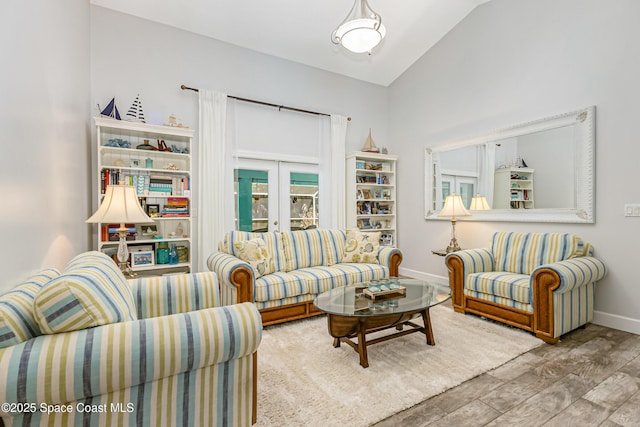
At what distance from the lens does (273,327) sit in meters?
3.13

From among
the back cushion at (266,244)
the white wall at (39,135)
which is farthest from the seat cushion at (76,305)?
the back cushion at (266,244)

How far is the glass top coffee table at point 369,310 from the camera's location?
230 centimetres

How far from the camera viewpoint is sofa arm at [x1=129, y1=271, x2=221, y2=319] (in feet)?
6.64

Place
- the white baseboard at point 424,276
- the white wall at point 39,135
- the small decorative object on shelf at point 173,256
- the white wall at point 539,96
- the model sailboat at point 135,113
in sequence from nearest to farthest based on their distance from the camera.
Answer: the white wall at point 39,135 → the white wall at point 539,96 → the model sailboat at point 135,113 → the small decorative object on shelf at point 173,256 → the white baseboard at point 424,276

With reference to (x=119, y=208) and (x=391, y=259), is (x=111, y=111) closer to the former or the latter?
(x=119, y=208)

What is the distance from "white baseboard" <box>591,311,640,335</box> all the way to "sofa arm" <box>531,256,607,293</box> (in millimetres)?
418

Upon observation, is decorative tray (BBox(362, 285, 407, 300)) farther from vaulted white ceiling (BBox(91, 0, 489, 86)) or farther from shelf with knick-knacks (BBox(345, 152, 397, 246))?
vaulted white ceiling (BBox(91, 0, 489, 86))

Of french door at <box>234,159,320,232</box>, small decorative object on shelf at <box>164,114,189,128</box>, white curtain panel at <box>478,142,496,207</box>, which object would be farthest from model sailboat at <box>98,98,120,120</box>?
white curtain panel at <box>478,142,496,207</box>

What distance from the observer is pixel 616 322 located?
3.04m

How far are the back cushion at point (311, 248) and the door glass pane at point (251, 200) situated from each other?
3.31 feet

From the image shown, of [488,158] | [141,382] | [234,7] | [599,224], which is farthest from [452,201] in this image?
[141,382]

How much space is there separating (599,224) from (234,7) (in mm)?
4694

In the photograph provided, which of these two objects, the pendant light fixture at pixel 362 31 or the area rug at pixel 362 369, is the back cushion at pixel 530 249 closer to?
the area rug at pixel 362 369

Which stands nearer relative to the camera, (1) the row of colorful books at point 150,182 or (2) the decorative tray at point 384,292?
(2) the decorative tray at point 384,292
